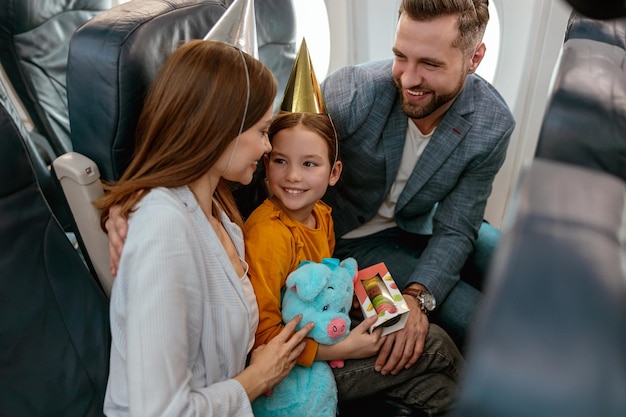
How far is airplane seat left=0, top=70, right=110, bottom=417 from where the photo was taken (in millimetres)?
1092

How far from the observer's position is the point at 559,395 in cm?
35

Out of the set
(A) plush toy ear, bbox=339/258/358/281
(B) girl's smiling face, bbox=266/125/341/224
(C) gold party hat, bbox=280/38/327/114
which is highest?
(C) gold party hat, bbox=280/38/327/114

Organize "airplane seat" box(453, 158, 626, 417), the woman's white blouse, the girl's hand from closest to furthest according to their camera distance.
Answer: "airplane seat" box(453, 158, 626, 417)
the woman's white blouse
the girl's hand

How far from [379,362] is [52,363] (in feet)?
2.50

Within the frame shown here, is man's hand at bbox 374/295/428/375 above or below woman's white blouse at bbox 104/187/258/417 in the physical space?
below

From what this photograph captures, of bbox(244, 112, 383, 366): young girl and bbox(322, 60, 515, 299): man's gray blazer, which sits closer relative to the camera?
bbox(244, 112, 383, 366): young girl

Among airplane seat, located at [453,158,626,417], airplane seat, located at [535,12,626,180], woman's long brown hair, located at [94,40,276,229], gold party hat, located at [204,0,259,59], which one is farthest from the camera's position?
gold party hat, located at [204,0,259,59]

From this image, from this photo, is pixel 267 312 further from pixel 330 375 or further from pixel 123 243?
pixel 123 243

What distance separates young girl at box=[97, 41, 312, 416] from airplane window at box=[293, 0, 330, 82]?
156 centimetres

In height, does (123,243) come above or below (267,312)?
above

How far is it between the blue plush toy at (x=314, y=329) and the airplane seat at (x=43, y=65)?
79 cm

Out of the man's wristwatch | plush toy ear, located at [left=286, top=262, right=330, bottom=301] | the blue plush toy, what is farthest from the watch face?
plush toy ear, located at [left=286, top=262, right=330, bottom=301]

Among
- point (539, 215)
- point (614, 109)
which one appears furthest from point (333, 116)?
point (539, 215)

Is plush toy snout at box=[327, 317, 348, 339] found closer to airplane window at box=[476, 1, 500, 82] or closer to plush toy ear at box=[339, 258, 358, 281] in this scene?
plush toy ear at box=[339, 258, 358, 281]
